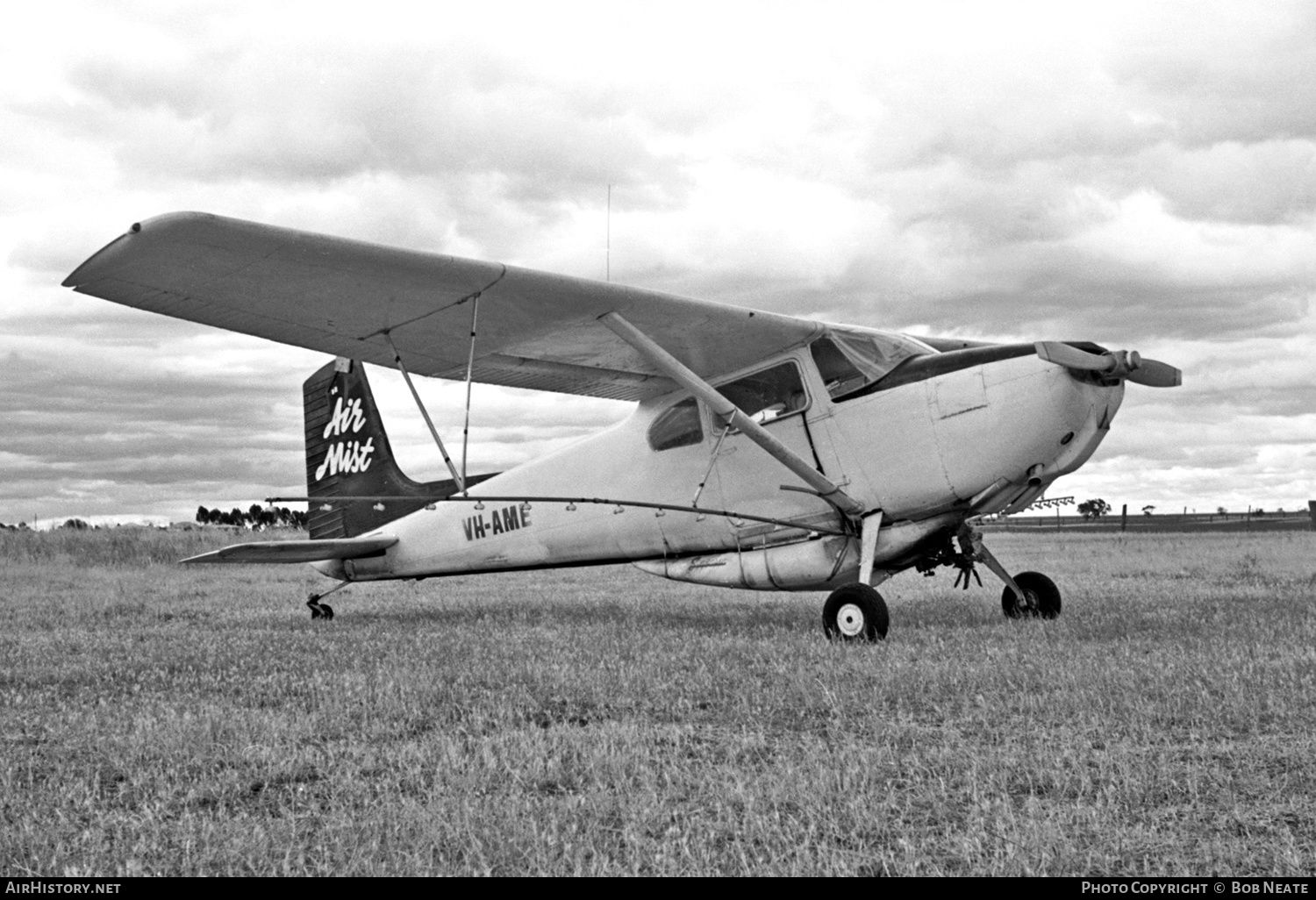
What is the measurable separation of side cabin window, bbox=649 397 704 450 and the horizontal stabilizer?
3832 mm

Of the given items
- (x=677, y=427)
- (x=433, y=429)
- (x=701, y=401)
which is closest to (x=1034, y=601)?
(x=701, y=401)

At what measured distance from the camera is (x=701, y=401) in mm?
10195

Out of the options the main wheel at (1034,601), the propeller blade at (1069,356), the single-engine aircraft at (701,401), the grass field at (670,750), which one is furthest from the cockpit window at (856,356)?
the main wheel at (1034,601)

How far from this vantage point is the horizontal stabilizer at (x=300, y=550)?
11594mm

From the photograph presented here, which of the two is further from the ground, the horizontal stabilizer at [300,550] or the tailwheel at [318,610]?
the horizontal stabilizer at [300,550]

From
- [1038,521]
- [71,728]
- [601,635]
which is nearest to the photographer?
[71,728]

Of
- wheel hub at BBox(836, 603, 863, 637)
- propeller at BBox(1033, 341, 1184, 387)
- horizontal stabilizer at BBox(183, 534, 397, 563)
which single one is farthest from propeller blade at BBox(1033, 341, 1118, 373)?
horizontal stabilizer at BBox(183, 534, 397, 563)

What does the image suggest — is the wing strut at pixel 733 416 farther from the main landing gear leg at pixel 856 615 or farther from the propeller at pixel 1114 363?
the propeller at pixel 1114 363

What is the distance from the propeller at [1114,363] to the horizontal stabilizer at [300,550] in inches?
314
